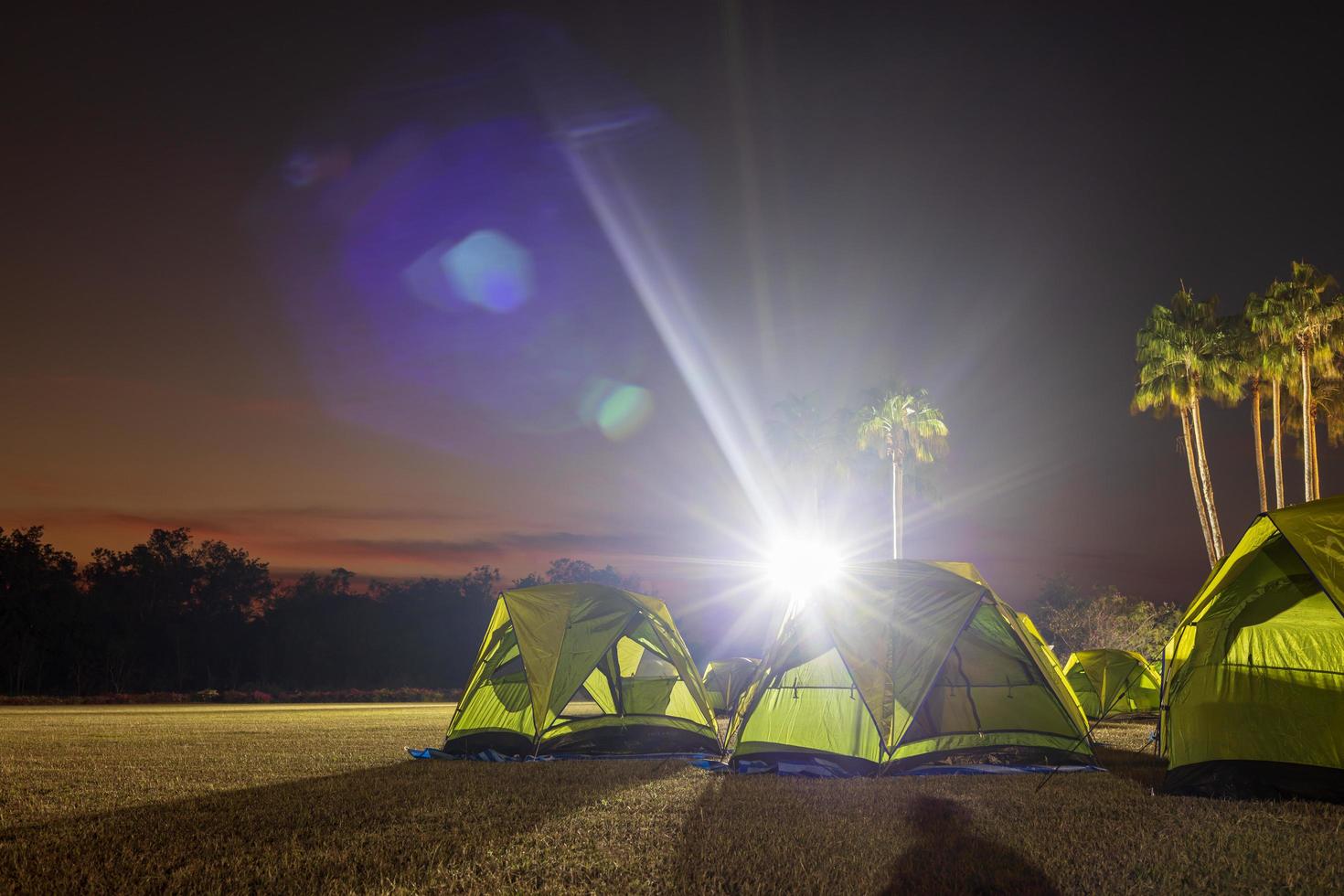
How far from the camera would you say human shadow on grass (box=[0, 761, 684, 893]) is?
5477 mm

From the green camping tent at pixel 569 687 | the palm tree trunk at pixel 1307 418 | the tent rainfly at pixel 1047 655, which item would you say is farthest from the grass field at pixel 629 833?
the palm tree trunk at pixel 1307 418

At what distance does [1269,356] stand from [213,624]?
226 ft

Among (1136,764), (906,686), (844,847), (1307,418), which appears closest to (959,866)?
(844,847)

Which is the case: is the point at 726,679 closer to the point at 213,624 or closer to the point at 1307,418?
the point at 1307,418

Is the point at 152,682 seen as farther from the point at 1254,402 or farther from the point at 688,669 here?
the point at 1254,402

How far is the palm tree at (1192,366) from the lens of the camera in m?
35.1

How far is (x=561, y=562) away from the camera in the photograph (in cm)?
7662

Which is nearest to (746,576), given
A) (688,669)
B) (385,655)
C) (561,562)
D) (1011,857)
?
(561,562)

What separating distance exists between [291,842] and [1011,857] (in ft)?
16.4

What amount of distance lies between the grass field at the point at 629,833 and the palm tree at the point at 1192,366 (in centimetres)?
2915

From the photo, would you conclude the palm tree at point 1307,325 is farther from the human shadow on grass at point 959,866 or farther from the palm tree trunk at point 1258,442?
the human shadow on grass at point 959,866

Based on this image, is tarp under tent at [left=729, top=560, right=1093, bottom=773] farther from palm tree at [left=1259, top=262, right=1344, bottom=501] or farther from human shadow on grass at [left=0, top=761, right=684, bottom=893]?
palm tree at [left=1259, top=262, right=1344, bottom=501]

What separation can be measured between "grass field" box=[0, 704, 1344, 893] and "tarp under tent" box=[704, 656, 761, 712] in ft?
54.1

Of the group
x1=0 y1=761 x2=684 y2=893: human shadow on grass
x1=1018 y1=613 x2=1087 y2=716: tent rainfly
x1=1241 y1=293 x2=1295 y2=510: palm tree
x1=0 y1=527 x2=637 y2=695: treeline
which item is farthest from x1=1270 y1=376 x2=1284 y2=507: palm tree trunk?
x1=0 y1=527 x2=637 y2=695: treeline
